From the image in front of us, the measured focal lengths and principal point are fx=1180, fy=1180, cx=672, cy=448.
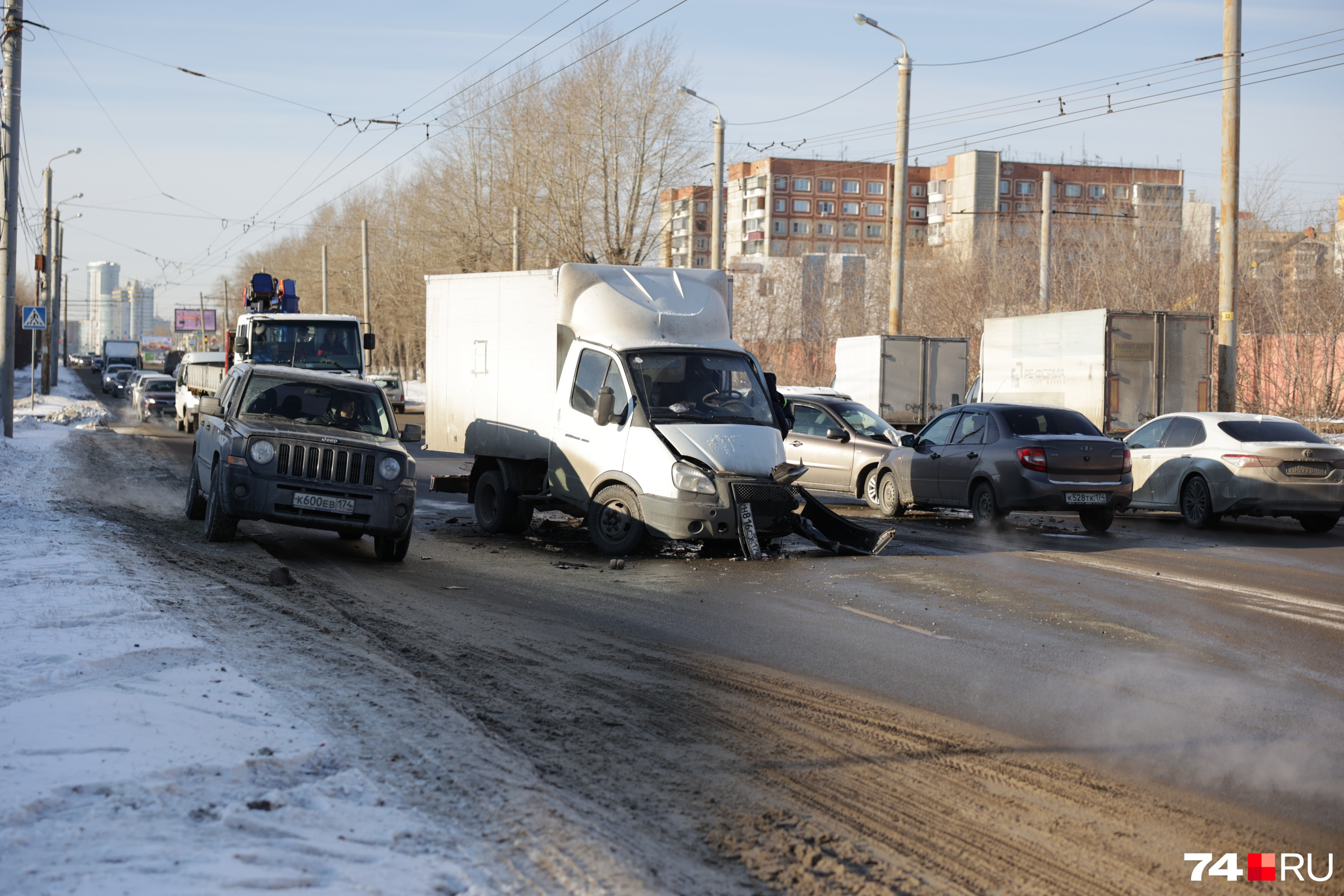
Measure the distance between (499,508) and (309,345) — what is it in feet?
37.6

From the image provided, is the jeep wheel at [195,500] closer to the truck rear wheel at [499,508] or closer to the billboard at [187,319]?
the truck rear wheel at [499,508]

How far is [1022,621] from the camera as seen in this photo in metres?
8.91

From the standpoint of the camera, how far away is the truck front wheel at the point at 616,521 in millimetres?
12102

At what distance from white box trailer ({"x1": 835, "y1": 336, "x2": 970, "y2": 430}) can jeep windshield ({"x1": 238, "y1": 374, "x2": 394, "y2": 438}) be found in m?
18.4

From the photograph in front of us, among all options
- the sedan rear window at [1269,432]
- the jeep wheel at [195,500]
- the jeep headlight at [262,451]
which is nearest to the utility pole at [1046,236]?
the sedan rear window at [1269,432]

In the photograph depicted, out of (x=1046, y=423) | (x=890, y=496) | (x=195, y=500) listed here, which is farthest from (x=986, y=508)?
(x=195, y=500)

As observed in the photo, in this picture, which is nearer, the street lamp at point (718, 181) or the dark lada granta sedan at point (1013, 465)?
the dark lada granta sedan at point (1013, 465)

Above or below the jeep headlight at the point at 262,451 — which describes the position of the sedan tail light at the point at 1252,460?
below

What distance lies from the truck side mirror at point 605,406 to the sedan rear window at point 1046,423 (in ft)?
19.4

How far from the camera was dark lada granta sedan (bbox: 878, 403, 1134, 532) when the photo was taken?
14.8 meters

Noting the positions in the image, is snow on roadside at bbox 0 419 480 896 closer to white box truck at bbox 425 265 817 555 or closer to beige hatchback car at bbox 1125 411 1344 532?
white box truck at bbox 425 265 817 555

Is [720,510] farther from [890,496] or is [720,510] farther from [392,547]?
[890,496]

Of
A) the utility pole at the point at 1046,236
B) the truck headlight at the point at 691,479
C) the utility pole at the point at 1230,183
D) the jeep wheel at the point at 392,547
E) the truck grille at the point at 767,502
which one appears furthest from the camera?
the utility pole at the point at 1046,236

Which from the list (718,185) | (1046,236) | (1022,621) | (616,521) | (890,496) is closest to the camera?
(1022,621)
